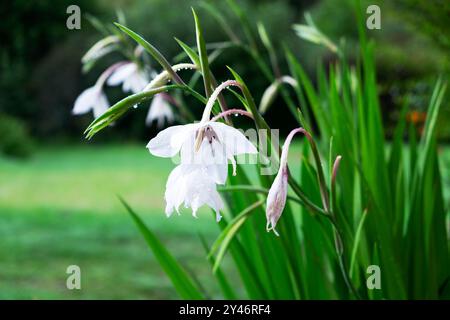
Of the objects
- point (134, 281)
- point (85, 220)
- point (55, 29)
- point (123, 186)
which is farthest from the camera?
point (55, 29)

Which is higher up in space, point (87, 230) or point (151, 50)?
point (87, 230)

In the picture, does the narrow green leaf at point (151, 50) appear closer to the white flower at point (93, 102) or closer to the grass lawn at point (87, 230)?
the white flower at point (93, 102)

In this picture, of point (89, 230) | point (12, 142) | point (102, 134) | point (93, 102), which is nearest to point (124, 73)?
point (93, 102)

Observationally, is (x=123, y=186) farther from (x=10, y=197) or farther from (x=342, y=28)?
(x=342, y=28)

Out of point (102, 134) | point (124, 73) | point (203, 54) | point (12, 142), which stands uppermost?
point (102, 134)

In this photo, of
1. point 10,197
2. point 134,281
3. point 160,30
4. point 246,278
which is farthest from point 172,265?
point 160,30

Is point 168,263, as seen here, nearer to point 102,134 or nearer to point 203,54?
point 203,54

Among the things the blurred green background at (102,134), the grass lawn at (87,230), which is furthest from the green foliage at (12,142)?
the grass lawn at (87,230)
